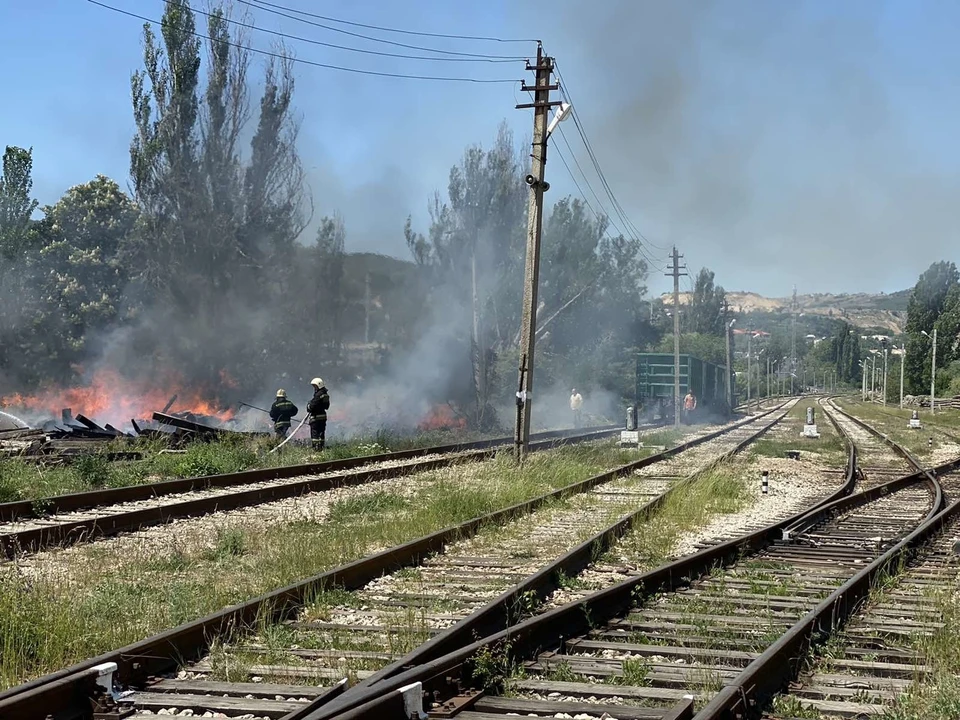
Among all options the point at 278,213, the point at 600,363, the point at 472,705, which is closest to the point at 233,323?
the point at 278,213

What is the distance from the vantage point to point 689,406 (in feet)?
154

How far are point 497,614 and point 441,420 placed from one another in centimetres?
3223

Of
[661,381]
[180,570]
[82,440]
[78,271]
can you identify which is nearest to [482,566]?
[180,570]

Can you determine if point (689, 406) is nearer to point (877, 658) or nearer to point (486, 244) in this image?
point (486, 244)

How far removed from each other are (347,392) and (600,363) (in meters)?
14.3

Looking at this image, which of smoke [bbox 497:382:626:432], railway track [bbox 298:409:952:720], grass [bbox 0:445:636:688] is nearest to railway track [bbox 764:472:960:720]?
railway track [bbox 298:409:952:720]

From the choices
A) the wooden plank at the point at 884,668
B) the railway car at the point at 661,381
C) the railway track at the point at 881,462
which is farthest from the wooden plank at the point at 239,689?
the railway car at the point at 661,381

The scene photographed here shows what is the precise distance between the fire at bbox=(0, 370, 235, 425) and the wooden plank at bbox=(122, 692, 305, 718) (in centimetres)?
2917

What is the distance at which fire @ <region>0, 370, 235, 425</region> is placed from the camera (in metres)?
34.2

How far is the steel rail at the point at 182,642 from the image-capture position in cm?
469

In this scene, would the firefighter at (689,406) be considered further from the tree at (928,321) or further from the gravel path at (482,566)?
the tree at (928,321)

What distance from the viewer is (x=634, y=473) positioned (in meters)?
19.8

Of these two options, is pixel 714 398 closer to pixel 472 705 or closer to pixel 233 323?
pixel 233 323

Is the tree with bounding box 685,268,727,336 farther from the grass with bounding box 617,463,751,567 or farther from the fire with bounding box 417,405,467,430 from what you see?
the grass with bounding box 617,463,751,567
